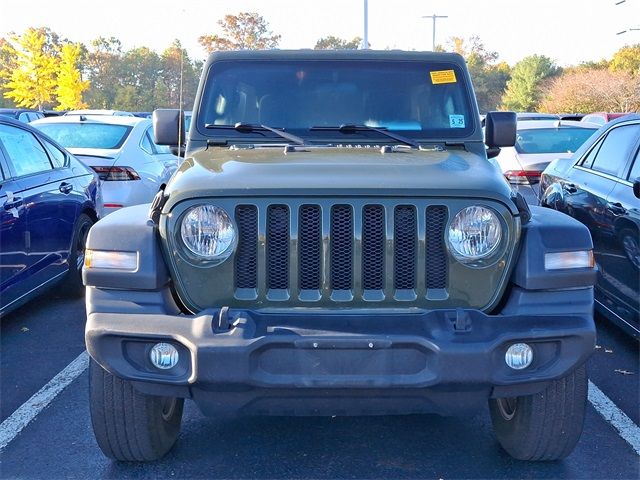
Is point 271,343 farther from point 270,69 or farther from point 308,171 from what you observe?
point 270,69

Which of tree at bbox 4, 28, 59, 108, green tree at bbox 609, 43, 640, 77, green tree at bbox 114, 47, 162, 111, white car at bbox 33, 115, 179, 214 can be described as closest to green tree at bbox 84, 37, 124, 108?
green tree at bbox 114, 47, 162, 111

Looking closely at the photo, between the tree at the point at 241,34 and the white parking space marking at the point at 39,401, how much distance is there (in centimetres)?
3820

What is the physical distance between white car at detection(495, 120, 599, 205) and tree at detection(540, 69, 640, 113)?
37169mm

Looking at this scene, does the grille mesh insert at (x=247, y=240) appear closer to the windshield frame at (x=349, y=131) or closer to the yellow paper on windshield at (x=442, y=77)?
the windshield frame at (x=349, y=131)

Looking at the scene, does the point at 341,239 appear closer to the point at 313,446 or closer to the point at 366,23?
the point at 313,446

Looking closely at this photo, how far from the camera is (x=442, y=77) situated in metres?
4.22

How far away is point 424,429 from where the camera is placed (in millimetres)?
3838

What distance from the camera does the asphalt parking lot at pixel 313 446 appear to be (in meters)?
3.36

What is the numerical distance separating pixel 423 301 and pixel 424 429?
1.17 meters

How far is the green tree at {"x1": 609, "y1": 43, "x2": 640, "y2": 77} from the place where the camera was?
175 feet

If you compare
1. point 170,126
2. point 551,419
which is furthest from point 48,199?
point 551,419

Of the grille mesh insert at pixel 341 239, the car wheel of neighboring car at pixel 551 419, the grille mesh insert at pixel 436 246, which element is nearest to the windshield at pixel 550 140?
the car wheel of neighboring car at pixel 551 419

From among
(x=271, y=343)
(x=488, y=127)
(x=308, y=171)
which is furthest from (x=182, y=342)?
(x=488, y=127)

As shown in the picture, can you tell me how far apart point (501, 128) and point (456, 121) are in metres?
0.37
